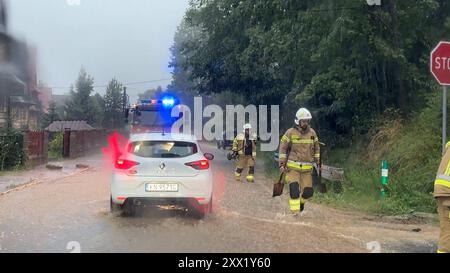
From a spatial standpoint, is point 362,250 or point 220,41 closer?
point 362,250

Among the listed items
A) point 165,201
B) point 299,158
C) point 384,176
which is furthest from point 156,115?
point 165,201

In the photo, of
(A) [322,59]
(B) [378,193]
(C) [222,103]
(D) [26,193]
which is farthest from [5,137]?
(C) [222,103]

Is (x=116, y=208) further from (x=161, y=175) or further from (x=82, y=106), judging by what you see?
(x=82, y=106)

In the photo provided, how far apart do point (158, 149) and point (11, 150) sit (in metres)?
11.8

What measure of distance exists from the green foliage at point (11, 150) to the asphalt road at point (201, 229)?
710cm

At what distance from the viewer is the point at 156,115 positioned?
68.2 feet

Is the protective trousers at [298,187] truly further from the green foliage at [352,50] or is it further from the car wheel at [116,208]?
the green foliage at [352,50]

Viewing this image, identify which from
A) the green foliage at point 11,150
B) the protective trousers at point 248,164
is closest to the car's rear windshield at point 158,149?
the protective trousers at point 248,164

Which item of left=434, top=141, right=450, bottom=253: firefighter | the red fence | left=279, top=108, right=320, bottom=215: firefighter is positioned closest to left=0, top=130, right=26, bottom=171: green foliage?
the red fence

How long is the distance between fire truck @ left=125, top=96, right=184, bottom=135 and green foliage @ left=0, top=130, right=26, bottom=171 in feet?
13.5

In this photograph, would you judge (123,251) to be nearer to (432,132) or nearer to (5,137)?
(432,132)

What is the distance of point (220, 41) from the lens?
2733cm

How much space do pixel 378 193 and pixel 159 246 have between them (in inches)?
248

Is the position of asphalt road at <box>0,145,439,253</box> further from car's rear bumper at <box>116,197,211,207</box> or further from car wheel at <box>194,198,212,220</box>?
car's rear bumper at <box>116,197,211,207</box>
